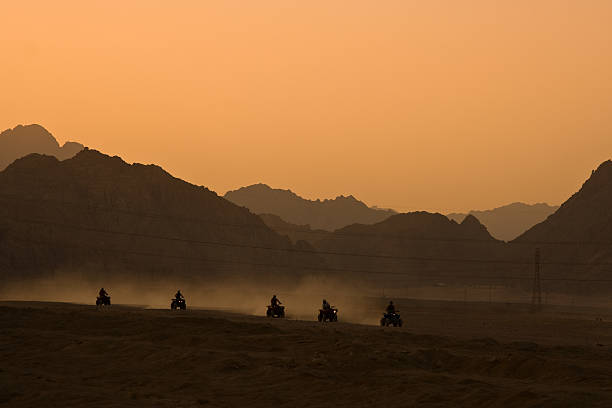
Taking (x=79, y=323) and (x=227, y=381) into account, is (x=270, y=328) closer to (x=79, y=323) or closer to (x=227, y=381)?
(x=79, y=323)

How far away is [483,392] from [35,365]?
751 inches

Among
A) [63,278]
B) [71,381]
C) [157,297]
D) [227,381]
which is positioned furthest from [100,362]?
[63,278]

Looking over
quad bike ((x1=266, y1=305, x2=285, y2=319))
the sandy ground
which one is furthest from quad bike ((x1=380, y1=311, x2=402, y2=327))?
the sandy ground

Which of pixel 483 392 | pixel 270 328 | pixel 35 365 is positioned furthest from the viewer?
pixel 270 328

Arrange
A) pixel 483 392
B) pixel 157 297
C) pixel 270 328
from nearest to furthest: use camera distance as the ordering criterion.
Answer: pixel 483 392, pixel 270 328, pixel 157 297

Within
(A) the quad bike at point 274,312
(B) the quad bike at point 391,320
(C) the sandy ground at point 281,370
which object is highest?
(A) the quad bike at point 274,312

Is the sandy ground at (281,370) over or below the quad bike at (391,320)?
below

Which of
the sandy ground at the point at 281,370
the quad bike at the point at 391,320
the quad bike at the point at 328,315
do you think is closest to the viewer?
the sandy ground at the point at 281,370

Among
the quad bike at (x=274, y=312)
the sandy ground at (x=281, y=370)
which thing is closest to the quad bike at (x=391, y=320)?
the quad bike at (x=274, y=312)

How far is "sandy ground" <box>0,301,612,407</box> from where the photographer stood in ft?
94.1

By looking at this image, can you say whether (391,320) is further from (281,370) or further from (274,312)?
(281,370)

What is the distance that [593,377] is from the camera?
31656 millimetres

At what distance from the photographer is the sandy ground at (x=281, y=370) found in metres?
28.7

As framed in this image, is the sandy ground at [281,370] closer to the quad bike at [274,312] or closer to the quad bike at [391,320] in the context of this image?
the quad bike at [391,320]
